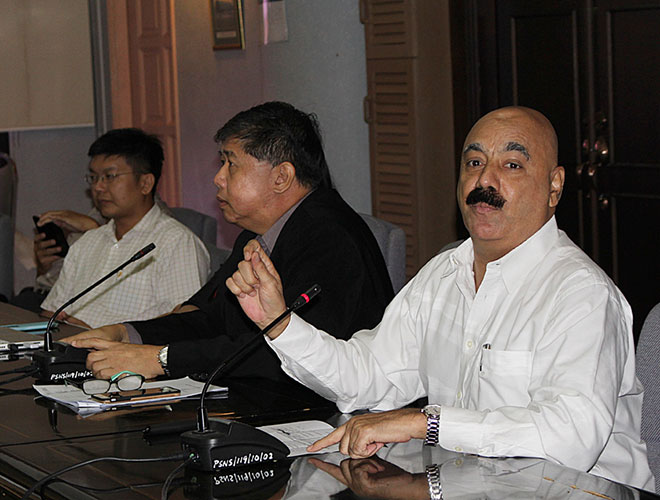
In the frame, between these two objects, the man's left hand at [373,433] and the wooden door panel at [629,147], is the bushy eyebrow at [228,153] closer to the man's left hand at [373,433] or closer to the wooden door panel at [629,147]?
the man's left hand at [373,433]

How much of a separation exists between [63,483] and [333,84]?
3634 mm

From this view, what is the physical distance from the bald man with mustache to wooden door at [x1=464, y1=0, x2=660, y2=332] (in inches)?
71.4

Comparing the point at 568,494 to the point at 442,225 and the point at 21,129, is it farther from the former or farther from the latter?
the point at 21,129

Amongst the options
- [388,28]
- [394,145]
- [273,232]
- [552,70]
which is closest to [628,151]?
[552,70]

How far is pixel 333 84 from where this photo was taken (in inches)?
191

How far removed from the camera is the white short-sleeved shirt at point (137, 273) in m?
3.28

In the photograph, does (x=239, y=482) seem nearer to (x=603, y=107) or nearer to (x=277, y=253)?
(x=277, y=253)

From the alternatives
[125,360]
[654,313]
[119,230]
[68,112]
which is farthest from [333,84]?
[654,313]

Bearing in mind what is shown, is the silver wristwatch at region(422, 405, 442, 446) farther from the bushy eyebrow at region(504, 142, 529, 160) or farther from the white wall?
the white wall

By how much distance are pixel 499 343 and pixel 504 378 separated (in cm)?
7

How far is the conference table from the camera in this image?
1325 mm

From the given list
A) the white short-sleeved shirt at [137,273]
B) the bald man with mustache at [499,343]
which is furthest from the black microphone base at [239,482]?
the white short-sleeved shirt at [137,273]

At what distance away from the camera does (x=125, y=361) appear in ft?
7.03

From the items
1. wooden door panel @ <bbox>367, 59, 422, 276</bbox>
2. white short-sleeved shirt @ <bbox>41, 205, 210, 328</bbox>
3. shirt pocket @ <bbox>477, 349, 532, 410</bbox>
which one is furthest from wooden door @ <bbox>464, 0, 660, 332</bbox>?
shirt pocket @ <bbox>477, 349, 532, 410</bbox>
